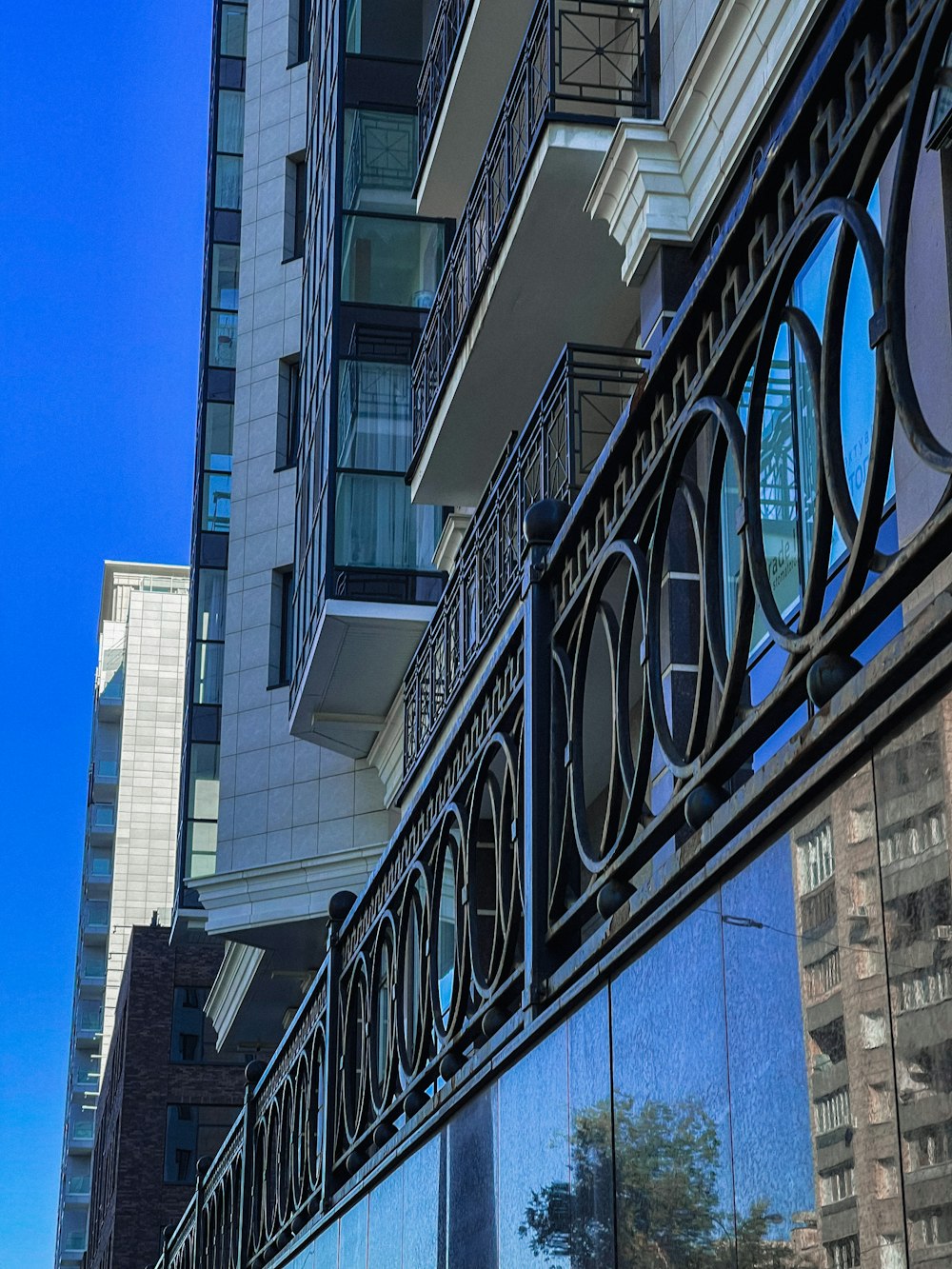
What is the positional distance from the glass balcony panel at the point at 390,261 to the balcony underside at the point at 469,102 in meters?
2.42

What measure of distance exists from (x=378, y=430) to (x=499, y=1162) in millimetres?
16748

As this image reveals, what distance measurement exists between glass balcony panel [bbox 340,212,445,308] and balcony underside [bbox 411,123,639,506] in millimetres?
4910

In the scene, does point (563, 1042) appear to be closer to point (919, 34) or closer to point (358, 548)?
point (919, 34)

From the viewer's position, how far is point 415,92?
75.8 feet

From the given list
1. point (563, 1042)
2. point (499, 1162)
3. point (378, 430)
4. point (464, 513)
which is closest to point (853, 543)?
point (563, 1042)

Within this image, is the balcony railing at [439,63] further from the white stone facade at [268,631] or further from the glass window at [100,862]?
the glass window at [100,862]

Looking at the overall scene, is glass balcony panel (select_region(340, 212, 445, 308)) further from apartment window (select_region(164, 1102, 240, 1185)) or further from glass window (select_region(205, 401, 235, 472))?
apartment window (select_region(164, 1102, 240, 1185))

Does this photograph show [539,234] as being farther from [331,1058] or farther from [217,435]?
[217,435]

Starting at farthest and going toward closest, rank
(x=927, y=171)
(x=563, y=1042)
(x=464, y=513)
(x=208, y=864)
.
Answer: (x=208, y=864) < (x=464, y=513) < (x=927, y=171) < (x=563, y=1042)

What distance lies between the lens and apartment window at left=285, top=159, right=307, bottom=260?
105ft

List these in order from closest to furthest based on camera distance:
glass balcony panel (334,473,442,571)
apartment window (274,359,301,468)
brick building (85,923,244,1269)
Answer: glass balcony panel (334,473,442,571)
apartment window (274,359,301,468)
brick building (85,923,244,1269)

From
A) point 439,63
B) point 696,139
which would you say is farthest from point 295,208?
point 696,139

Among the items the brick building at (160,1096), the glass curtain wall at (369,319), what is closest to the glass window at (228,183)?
the glass curtain wall at (369,319)

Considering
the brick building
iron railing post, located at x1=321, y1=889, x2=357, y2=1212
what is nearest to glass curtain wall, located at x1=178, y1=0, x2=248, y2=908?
the brick building
